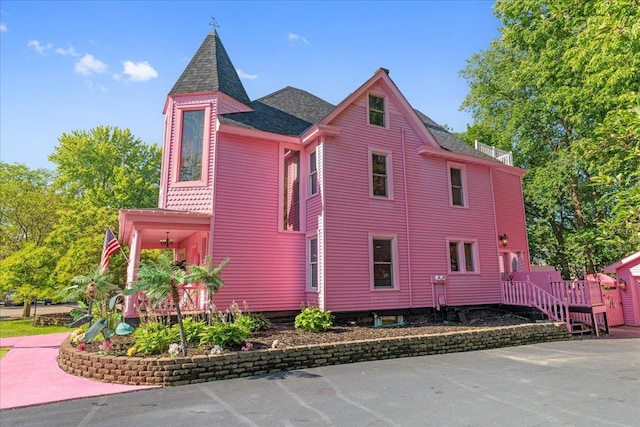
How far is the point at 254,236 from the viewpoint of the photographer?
1136 cm

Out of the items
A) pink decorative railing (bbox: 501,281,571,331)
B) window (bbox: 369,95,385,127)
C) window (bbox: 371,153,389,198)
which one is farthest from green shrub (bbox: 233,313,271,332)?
pink decorative railing (bbox: 501,281,571,331)

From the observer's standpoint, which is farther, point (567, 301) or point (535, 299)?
point (535, 299)

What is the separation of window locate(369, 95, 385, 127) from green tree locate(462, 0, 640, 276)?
6.16 m

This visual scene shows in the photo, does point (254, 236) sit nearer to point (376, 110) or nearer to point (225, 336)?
point (225, 336)

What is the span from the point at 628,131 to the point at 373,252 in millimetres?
7305

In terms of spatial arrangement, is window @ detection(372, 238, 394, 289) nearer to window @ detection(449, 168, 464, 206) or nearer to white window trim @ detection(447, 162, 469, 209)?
white window trim @ detection(447, 162, 469, 209)

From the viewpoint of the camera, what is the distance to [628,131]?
5.90 meters

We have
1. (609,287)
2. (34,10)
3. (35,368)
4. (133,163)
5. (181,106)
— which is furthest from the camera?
(133,163)

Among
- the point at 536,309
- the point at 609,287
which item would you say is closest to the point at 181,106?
the point at 536,309

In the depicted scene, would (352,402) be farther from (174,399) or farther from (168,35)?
(168,35)

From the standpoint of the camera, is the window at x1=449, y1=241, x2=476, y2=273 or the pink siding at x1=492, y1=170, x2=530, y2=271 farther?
the pink siding at x1=492, y1=170, x2=530, y2=271

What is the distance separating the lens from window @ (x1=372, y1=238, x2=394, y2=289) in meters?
11.8

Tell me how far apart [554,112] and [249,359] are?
21.5m

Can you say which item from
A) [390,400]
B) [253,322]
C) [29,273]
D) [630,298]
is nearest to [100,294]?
[253,322]
